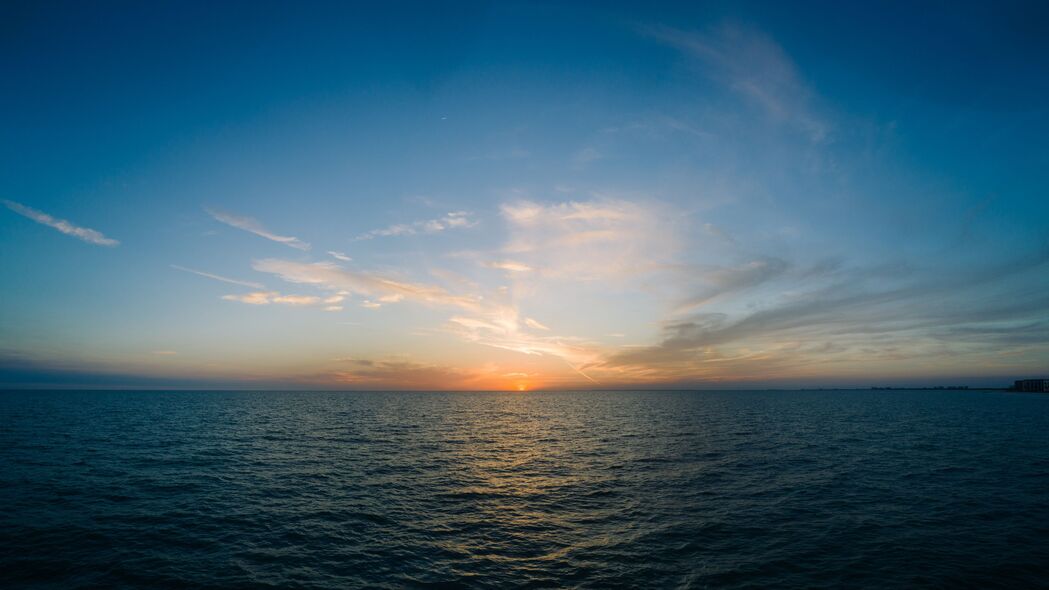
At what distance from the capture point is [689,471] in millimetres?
44656

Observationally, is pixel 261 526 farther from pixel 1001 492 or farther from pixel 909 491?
pixel 1001 492

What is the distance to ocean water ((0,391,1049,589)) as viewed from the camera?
851 inches

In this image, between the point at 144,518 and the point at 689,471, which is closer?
the point at 144,518

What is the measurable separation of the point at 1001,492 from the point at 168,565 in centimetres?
5501

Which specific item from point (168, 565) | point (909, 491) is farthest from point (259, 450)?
point (909, 491)

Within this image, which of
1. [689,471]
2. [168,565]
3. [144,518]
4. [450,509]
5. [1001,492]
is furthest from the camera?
[689,471]

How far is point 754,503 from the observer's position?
3319 centimetres

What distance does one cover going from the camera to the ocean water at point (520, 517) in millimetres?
21609

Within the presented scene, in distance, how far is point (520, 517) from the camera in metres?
30.7

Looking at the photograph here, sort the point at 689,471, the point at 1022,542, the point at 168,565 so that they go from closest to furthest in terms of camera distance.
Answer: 1. the point at 168,565
2. the point at 1022,542
3. the point at 689,471

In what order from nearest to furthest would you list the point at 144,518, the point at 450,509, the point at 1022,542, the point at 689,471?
the point at 1022,542
the point at 144,518
the point at 450,509
the point at 689,471

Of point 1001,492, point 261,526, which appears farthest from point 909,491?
point 261,526

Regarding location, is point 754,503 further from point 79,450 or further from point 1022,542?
point 79,450

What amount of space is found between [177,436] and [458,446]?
42438mm
